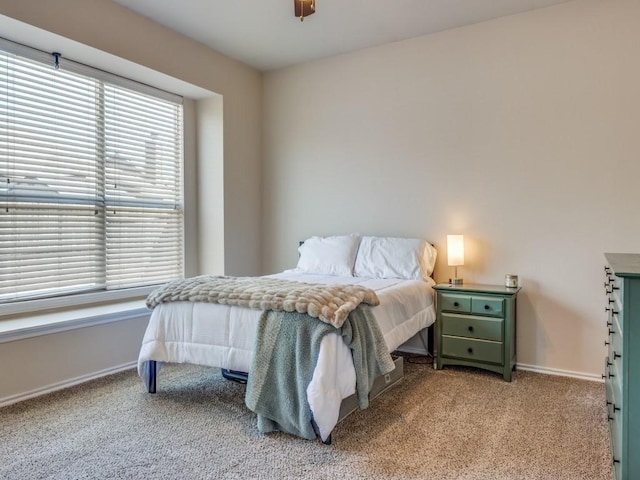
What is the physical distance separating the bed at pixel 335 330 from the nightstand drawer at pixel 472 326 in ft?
0.52

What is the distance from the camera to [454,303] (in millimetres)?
3373

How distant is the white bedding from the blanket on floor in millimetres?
59

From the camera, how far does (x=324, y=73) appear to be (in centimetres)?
439

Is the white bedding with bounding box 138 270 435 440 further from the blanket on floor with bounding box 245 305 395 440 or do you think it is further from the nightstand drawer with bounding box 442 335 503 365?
the nightstand drawer with bounding box 442 335 503 365

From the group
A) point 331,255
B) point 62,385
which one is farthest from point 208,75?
point 62,385

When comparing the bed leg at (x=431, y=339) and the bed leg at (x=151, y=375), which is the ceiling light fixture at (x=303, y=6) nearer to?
the bed leg at (x=151, y=375)

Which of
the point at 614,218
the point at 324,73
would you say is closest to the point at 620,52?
the point at 614,218

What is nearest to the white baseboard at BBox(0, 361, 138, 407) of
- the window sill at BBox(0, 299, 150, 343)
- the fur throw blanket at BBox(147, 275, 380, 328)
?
the window sill at BBox(0, 299, 150, 343)

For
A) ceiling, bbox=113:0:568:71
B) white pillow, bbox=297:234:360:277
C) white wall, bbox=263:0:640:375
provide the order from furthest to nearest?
white pillow, bbox=297:234:360:277 < ceiling, bbox=113:0:568:71 < white wall, bbox=263:0:640:375

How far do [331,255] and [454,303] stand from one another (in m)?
1.14

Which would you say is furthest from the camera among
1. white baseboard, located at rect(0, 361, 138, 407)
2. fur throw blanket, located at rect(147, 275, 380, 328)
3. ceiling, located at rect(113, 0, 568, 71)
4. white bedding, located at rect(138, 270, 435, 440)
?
ceiling, located at rect(113, 0, 568, 71)

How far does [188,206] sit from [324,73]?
1925 mm

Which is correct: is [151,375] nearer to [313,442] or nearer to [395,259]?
[313,442]

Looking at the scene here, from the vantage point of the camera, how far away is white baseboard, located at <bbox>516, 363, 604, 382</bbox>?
3.22 meters
